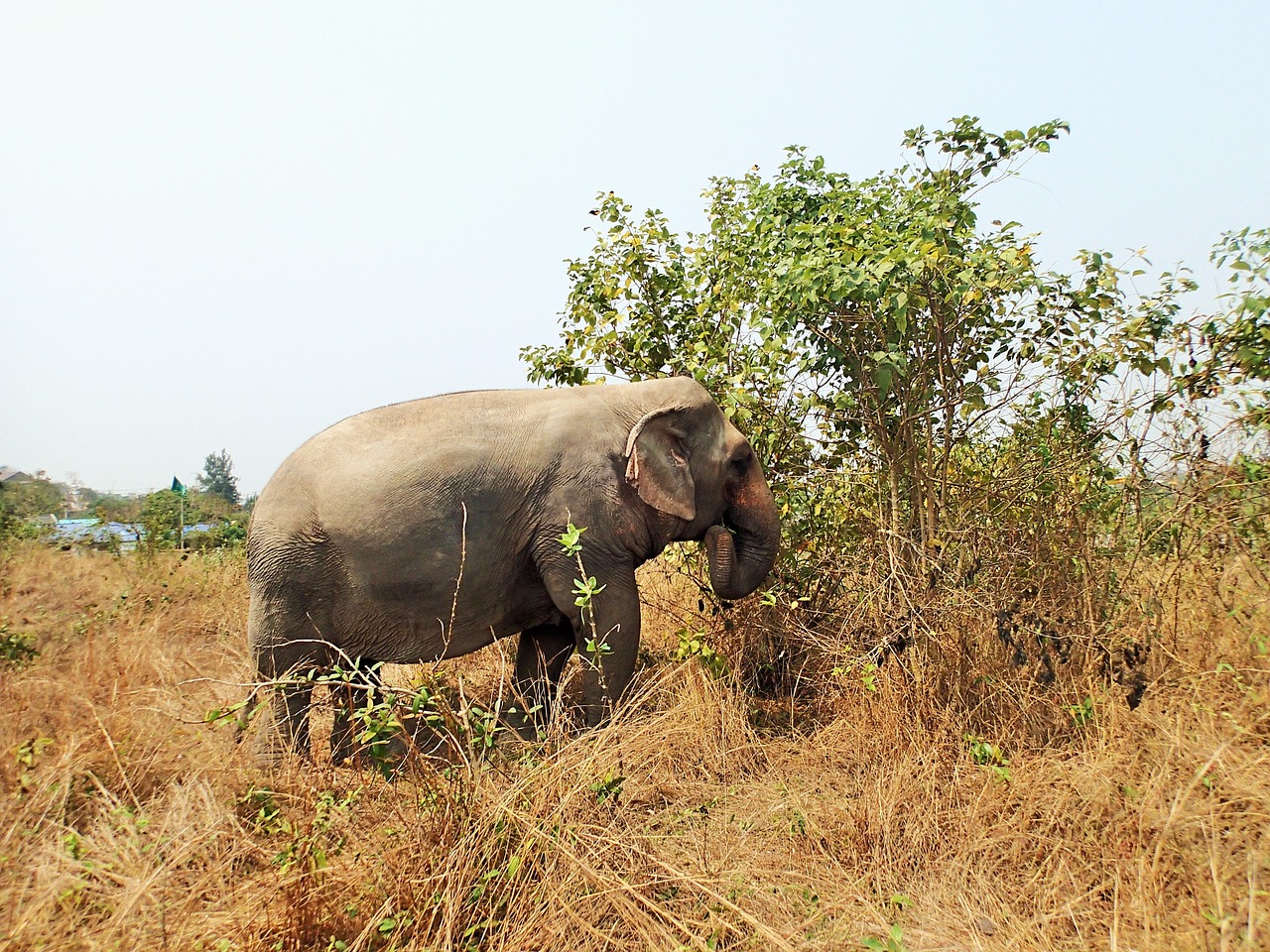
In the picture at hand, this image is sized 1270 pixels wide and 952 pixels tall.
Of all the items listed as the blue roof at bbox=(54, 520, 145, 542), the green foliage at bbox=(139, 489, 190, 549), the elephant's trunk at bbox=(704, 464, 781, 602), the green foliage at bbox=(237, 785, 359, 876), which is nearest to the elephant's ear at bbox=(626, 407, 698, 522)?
the elephant's trunk at bbox=(704, 464, 781, 602)

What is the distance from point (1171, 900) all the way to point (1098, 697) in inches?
70.7

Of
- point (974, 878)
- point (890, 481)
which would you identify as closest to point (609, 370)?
point (890, 481)

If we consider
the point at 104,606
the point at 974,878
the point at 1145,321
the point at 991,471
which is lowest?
the point at 974,878

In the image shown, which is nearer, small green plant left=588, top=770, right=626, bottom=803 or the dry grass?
the dry grass

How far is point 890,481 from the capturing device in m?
6.27

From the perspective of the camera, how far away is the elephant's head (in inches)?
250

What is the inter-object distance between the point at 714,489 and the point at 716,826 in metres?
2.63

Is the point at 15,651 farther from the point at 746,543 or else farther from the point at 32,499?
the point at 32,499

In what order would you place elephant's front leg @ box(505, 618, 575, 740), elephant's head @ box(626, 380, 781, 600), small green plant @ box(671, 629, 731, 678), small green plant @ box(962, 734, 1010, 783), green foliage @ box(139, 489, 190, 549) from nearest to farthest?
small green plant @ box(962, 734, 1010, 783)
elephant's head @ box(626, 380, 781, 600)
small green plant @ box(671, 629, 731, 678)
elephant's front leg @ box(505, 618, 575, 740)
green foliage @ box(139, 489, 190, 549)

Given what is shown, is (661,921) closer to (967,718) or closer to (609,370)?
(967,718)

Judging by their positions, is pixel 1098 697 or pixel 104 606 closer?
pixel 1098 697

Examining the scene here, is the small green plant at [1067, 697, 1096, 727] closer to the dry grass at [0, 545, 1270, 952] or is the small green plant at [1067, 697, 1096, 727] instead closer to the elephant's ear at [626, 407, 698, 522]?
the dry grass at [0, 545, 1270, 952]

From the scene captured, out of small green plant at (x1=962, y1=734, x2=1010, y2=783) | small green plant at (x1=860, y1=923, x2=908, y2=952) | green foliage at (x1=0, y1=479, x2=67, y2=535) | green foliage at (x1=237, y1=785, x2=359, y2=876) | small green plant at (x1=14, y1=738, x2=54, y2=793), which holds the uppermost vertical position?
green foliage at (x1=0, y1=479, x2=67, y2=535)

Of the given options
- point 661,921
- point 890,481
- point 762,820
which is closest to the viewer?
point 661,921
